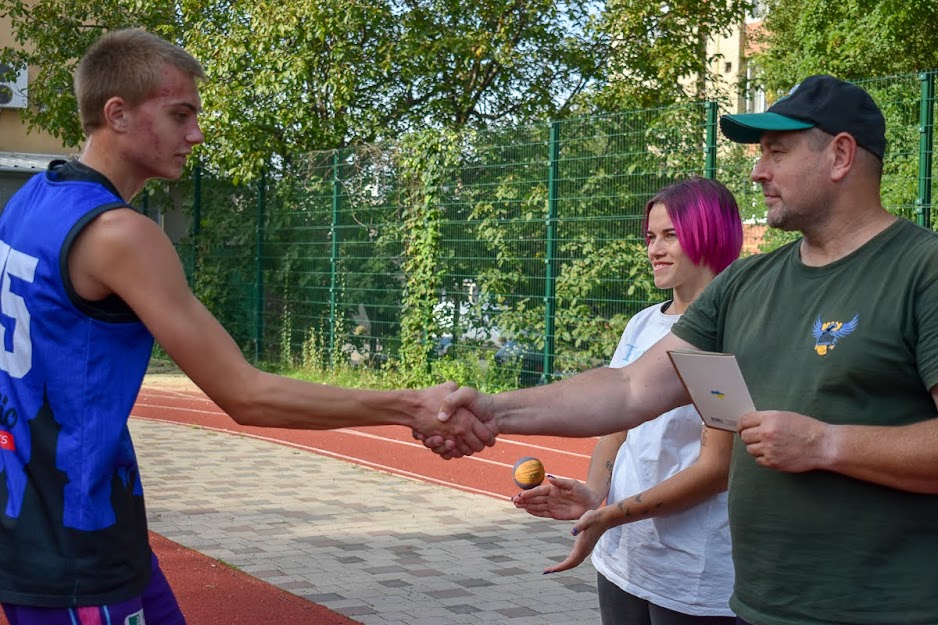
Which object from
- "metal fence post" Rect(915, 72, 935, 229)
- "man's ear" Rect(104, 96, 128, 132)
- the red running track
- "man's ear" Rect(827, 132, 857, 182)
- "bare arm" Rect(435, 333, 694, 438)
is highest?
→ "metal fence post" Rect(915, 72, 935, 229)

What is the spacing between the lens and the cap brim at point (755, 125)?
2.98 meters

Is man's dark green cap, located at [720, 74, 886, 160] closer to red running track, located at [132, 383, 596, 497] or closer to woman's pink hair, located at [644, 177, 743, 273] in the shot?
woman's pink hair, located at [644, 177, 743, 273]

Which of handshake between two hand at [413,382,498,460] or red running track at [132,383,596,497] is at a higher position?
handshake between two hand at [413,382,498,460]

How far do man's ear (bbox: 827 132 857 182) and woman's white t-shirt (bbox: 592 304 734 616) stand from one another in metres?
1.03

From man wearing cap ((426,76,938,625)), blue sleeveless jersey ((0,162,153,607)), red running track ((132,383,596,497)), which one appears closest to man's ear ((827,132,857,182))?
man wearing cap ((426,76,938,625))

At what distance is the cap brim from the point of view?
9.79 feet

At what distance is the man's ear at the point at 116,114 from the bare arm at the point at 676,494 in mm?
1677

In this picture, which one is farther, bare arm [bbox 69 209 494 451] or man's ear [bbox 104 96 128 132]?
man's ear [bbox 104 96 128 132]

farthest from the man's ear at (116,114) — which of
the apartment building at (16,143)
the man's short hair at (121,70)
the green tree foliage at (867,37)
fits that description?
the apartment building at (16,143)

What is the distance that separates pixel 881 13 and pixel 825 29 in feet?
10.3

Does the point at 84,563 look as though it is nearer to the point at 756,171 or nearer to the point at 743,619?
the point at 743,619

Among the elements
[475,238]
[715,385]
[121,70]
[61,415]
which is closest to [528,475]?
[715,385]

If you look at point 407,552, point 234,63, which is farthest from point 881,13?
point 407,552

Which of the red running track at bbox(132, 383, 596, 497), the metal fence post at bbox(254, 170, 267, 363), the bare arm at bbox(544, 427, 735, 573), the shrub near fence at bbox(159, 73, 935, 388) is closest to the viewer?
the bare arm at bbox(544, 427, 735, 573)
